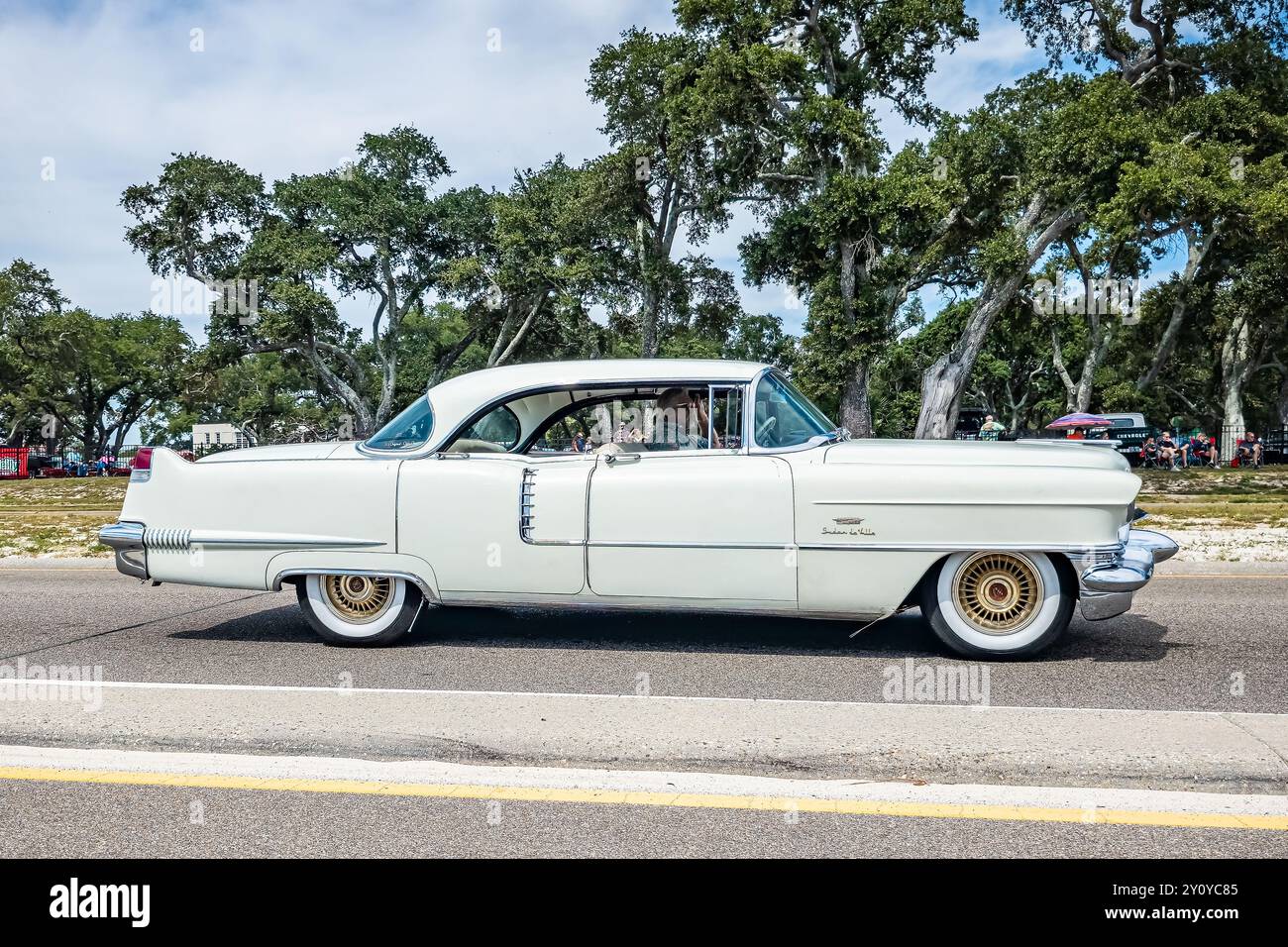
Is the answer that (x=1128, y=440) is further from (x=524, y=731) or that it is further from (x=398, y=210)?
(x=524, y=731)

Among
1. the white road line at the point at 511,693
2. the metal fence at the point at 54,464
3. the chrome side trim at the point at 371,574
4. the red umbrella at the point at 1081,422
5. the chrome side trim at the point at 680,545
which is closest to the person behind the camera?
the white road line at the point at 511,693

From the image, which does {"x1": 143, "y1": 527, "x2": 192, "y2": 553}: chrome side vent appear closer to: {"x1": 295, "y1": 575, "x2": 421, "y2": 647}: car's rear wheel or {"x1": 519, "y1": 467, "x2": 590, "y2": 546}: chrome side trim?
{"x1": 295, "y1": 575, "x2": 421, "y2": 647}: car's rear wheel

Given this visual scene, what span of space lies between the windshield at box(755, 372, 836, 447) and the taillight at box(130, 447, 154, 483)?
392 cm

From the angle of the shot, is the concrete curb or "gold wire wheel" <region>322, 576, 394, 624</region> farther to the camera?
Result: "gold wire wheel" <region>322, 576, 394, 624</region>

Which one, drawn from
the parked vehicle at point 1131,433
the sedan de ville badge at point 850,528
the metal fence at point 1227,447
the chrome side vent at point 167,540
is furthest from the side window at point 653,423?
the parked vehicle at point 1131,433

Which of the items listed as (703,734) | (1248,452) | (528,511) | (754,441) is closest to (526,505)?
(528,511)

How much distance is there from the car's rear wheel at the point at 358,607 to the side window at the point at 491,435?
914mm

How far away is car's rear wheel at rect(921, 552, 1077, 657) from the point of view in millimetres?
5637

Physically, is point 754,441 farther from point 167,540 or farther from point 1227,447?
point 1227,447

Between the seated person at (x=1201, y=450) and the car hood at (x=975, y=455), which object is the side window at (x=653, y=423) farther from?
the seated person at (x=1201, y=450)

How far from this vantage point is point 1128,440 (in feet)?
124

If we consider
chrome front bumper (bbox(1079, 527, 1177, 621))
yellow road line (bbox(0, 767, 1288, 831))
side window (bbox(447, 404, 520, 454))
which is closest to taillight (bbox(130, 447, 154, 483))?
side window (bbox(447, 404, 520, 454))

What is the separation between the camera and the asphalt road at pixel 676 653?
5207mm

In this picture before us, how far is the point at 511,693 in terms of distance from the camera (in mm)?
5137
